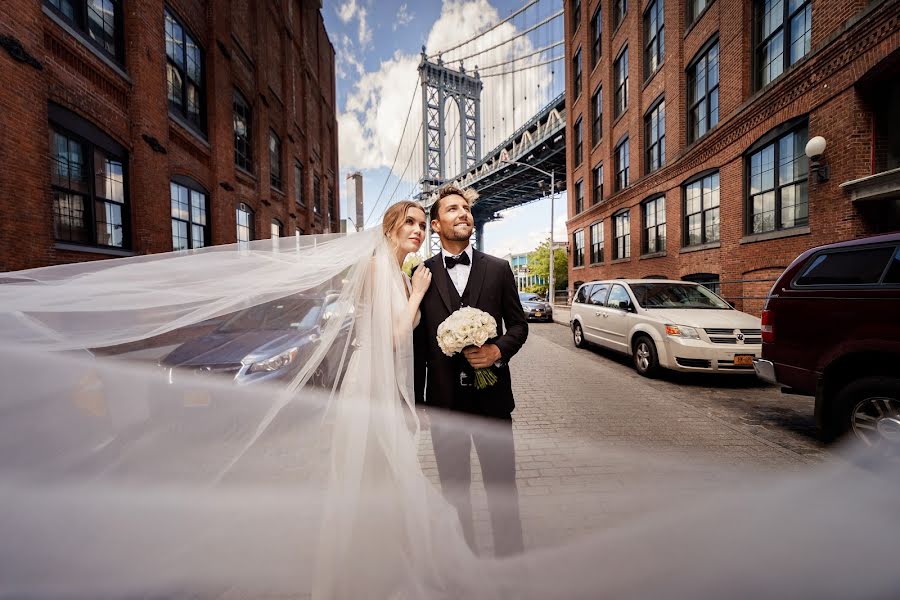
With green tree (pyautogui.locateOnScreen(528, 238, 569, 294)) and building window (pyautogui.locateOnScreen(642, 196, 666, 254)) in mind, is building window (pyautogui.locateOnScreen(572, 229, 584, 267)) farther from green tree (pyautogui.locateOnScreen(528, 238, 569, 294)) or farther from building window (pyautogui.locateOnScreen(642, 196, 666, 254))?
green tree (pyautogui.locateOnScreen(528, 238, 569, 294))

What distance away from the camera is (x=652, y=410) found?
4.85 meters

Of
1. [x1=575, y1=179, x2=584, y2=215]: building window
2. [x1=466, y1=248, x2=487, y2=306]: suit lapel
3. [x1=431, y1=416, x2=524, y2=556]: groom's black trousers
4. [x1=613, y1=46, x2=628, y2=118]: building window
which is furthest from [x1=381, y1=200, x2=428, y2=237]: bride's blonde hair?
[x1=575, y1=179, x2=584, y2=215]: building window

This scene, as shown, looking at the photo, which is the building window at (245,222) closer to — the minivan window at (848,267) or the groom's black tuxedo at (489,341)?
the groom's black tuxedo at (489,341)

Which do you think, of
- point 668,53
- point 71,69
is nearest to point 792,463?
point 71,69

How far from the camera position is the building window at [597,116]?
2164cm

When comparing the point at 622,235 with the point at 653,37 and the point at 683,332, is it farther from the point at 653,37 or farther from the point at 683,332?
the point at 683,332

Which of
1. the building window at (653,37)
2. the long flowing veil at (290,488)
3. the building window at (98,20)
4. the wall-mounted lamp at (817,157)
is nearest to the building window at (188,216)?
the building window at (98,20)

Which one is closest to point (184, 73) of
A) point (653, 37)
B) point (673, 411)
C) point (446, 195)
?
point (446, 195)

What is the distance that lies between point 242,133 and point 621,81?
18241 millimetres

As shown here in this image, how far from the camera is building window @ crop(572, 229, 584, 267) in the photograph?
23958 mm

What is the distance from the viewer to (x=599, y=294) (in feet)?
29.4

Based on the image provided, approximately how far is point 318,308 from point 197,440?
1141 mm

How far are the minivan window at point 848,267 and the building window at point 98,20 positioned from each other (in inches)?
474

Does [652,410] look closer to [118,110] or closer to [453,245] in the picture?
[453,245]
